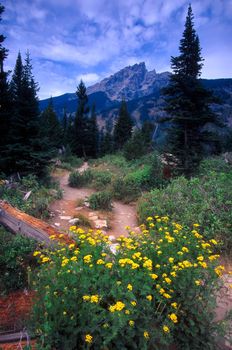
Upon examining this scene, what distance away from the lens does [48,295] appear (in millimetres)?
2756

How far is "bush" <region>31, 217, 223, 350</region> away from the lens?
2.55 m

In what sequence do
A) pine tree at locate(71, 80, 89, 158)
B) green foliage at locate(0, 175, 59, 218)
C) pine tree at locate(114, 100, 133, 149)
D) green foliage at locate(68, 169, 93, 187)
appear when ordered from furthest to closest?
1. pine tree at locate(114, 100, 133, 149)
2. pine tree at locate(71, 80, 89, 158)
3. green foliage at locate(68, 169, 93, 187)
4. green foliage at locate(0, 175, 59, 218)

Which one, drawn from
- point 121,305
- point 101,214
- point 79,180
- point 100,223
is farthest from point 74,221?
point 79,180

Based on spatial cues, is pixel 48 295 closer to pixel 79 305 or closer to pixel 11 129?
pixel 79 305

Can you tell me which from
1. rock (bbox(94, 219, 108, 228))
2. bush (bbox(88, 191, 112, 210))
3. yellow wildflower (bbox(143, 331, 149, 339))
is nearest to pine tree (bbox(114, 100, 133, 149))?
bush (bbox(88, 191, 112, 210))

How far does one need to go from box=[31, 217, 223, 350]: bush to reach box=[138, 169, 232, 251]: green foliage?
3.39 metres

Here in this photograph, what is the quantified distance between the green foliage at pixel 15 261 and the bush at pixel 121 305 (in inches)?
56.4

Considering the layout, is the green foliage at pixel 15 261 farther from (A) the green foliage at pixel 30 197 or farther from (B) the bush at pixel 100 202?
(B) the bush at pixel 100 202

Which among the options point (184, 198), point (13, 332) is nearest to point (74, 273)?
point (13, 332)

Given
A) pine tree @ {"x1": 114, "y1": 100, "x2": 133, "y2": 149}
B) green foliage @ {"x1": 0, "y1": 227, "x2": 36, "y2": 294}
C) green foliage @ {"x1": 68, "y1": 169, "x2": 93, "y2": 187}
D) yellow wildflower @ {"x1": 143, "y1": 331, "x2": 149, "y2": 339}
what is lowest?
green foliage @ {"x1": 68, "y1": 169, "x2": 93, "y2": 187}

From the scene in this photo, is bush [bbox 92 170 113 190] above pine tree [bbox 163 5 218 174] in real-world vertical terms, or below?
below

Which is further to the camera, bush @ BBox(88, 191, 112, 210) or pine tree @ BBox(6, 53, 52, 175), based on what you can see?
pine tree @ BBox(6, 53, 52, 175)

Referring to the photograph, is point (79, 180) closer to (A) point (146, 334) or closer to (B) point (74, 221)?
(B) point (74, 221)

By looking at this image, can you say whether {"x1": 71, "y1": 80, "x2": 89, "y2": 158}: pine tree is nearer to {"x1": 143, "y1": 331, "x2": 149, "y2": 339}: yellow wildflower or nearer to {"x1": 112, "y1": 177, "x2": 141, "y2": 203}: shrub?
{"x1": 112, "y1": 177, "x2": 141, "y2": 203}: shrub
